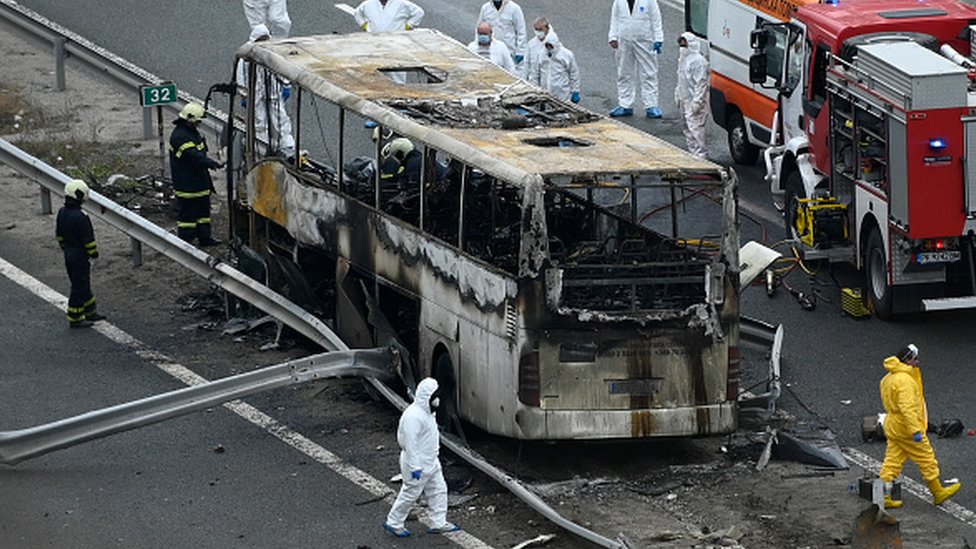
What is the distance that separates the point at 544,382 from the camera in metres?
16.3

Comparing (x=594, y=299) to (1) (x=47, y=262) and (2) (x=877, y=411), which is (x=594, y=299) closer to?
(2) (x=877, y=411)

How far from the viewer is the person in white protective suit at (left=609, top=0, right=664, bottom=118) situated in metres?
27.6

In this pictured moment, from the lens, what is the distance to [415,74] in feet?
65.1

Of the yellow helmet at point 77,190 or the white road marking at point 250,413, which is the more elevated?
the yellow helmet at point 77,190

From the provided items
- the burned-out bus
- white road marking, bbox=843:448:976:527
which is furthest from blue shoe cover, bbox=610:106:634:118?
white road marking, bbox=843:448:976:527

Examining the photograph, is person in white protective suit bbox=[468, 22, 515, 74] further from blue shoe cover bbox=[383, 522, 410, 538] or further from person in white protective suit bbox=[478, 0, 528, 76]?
blue shoe cover bbox=[383, 522, 410, 538]

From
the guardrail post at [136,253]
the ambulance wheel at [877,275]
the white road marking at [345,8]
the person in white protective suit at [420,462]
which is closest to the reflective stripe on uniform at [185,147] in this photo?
the guardrail post at [136,253]

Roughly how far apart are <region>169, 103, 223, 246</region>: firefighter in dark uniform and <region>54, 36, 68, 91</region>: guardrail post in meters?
5.63

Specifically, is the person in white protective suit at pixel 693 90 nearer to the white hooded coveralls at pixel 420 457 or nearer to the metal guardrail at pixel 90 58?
the metal guardrail at pixel 90 58

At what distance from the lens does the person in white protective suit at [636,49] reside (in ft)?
90.6

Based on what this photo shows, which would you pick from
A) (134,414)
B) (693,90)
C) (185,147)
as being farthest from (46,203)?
(134,414)

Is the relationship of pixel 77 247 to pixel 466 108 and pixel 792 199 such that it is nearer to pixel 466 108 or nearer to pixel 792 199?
pixel 466 108

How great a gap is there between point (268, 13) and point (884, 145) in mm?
10818

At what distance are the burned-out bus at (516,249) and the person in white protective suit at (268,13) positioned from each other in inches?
344
